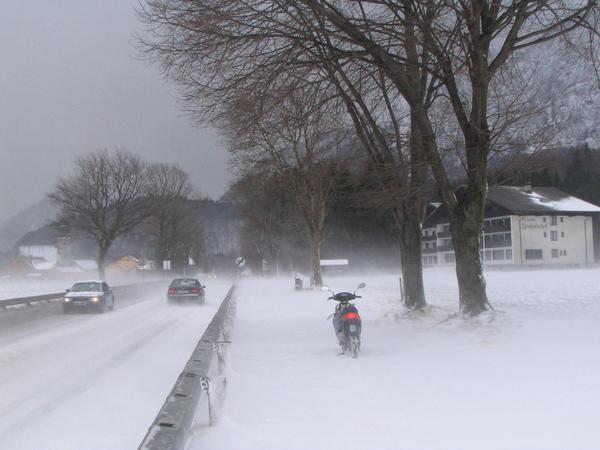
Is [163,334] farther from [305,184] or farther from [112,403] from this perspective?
[305,184]

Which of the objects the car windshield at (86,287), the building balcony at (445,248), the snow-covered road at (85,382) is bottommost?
the snow-covered road at (85,382)

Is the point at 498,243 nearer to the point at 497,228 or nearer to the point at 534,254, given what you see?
the point at 497,228

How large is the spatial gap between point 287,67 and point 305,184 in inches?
1064

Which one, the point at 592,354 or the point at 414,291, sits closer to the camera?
the point at 592,354

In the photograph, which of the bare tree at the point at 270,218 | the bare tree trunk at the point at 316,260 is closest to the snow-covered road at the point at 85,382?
the bare tree trunk at the point at 316,260

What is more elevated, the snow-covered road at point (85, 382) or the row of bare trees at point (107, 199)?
the row of bare trees at point (107, 199)

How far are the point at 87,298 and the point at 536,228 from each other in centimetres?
6203

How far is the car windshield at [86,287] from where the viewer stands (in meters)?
32.2

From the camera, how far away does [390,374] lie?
1040cm

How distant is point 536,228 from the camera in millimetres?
80000

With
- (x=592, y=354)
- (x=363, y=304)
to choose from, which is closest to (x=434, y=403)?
(x=592, y=354)

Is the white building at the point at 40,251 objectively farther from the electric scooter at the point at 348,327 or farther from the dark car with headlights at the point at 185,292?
the electric scooter at the point at 348,327

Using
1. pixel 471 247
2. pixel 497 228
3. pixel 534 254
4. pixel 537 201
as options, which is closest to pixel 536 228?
pixel 534 254

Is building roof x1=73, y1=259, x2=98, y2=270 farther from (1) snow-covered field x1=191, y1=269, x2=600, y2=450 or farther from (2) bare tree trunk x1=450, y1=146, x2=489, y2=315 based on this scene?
(2) bare tree trunk x1=450, y1=146, x2=489, y2=315
